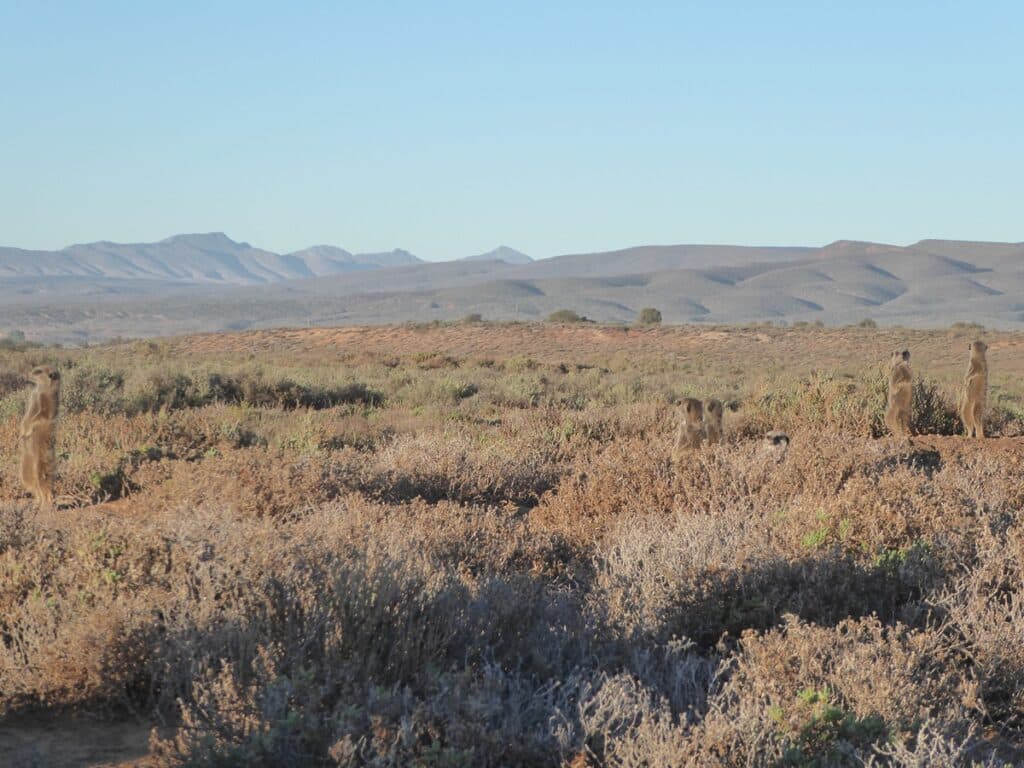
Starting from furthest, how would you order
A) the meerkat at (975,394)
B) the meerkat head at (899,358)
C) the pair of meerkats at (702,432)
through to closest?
1. the meerkat at (975,394)
2. the meerkat head at (899,358)
3. the pair of meerkats at (702,432)

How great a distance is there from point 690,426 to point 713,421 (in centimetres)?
74

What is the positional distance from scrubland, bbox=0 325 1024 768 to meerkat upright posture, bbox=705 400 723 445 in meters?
0.56

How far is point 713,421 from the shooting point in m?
9.52

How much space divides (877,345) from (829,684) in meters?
Answer: 40.1

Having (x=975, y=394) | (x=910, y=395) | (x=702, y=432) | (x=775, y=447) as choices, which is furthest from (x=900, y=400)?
(x=775, y=447)

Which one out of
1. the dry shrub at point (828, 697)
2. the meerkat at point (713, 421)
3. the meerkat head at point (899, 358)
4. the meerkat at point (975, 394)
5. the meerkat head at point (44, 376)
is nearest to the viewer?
the dry shrub at point (828, 697)

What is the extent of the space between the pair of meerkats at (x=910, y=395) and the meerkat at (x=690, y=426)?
2706 mm

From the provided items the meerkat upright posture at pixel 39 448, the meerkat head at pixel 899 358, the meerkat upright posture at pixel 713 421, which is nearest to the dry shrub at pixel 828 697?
the meerkat upright posture at pixel 713 421

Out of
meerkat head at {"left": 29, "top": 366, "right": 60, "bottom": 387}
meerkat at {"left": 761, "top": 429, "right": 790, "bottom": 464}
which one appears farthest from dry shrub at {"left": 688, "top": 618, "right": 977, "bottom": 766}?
meerkat head at {"left": 29, "top": 366, "right": 60, "bottom": 387}

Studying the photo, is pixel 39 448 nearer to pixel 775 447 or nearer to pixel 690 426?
pixel 690 426

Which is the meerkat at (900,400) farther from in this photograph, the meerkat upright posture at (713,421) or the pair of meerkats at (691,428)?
the pair of meerkats at (691,428)

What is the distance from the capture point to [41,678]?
4.13 meters

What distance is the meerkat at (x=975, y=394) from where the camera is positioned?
11.0 metres

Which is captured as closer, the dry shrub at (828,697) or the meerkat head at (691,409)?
the dry shrub at (828,697)
